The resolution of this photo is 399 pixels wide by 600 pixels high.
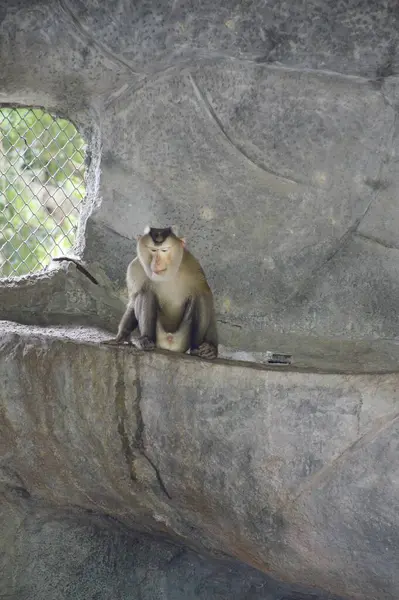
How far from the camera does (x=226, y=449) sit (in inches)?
138

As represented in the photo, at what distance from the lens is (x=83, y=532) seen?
13.7 ft

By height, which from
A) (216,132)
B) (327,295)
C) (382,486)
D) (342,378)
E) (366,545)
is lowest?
(366,545)

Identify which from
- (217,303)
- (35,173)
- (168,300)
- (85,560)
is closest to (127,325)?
(168,300)

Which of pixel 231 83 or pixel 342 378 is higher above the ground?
pixel 231 83

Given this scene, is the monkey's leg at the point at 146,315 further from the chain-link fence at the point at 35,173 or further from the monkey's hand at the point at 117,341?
the chain-link fence at the point at 35,173

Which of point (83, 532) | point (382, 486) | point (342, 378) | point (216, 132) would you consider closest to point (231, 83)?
point (216, 132)

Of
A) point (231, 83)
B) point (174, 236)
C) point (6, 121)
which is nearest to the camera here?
point (174, 236)

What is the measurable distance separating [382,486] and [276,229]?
49.5 inches

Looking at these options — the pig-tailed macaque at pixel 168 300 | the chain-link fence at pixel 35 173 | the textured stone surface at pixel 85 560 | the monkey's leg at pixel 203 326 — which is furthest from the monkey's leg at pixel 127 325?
the chain-link fence at pixel 35 173

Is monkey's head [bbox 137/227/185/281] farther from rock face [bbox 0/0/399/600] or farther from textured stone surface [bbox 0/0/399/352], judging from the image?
textured stone surface [bbox 0/0/399/352]

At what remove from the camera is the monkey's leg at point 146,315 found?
11.7 ft

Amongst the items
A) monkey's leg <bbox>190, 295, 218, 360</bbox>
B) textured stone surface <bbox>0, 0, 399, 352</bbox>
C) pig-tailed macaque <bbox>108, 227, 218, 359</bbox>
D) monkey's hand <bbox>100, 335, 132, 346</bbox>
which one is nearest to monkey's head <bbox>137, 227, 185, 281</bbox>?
pig-tailed macaque <bbox>108, 227, 218, 359</bbox>

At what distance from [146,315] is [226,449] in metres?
0.58

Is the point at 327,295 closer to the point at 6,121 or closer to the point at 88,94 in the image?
the point at 88,94
